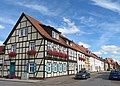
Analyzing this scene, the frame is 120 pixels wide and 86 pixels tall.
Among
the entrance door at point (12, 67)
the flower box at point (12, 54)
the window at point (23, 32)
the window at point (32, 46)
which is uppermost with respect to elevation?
the window at point (23, 32)

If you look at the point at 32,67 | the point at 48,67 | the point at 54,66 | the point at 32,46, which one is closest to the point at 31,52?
the point at 32,46

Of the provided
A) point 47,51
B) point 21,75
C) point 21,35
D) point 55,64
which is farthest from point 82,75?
point 21,35

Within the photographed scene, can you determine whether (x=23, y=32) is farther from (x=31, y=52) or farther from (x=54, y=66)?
(x=54, y=66)

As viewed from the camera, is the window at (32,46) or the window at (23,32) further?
the window at (23,32)

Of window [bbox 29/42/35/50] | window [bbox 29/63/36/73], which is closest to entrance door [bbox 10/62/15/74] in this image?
window [bbox 29/63/36/73]

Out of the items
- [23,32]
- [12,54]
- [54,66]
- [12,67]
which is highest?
[23,32]

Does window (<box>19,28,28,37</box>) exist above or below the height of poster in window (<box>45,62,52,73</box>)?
above

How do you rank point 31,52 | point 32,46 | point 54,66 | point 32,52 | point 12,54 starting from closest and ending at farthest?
point 32,52
point 31,52
point 32,46
point 54,66
point 12,54

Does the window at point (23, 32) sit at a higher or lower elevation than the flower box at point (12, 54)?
higher

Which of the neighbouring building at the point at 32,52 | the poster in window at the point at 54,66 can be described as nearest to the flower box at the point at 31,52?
the neighbouring building at the point at 32,52

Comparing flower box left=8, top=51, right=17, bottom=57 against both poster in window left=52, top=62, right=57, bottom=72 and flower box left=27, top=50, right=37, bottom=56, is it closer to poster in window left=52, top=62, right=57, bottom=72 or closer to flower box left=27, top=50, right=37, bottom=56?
flower box left=27, top=50, right=37, bottom=56

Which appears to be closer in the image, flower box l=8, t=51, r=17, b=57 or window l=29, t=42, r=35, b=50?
window l=29, t=42, r=35, b=50

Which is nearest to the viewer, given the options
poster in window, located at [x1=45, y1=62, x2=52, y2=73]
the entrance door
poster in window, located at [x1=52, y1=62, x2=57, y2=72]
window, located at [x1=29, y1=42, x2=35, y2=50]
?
poster in window, located at [x1=45, y1=62, x2=52, y2=73]

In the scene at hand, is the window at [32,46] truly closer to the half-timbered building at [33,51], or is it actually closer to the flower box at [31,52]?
the half-timbered building at [33,51]
